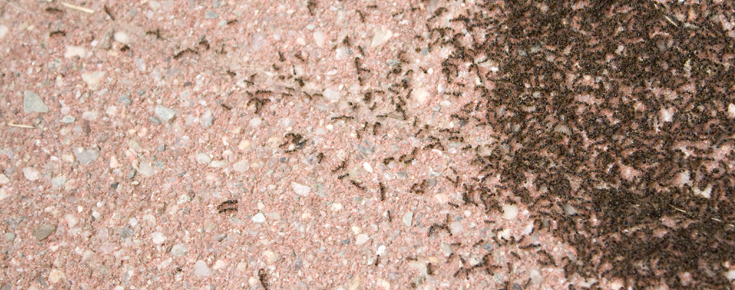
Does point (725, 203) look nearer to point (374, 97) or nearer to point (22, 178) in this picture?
point (374, 97)

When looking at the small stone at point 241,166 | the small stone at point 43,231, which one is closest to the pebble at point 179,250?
the small stone at point 241,166

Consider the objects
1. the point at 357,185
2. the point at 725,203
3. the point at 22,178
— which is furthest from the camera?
the point at 22,178

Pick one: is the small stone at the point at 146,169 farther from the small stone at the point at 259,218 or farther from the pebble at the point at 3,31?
the pebble at the point at 3,31

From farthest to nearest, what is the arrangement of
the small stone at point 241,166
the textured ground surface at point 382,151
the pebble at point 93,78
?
the pebble at point 93,78
the small stone at point 241,166
the textured ground surface at point 382,151

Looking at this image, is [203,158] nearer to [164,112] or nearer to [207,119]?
[207,119]

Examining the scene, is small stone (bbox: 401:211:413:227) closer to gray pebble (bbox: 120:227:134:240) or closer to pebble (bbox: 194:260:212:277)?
pebble (bbox: 194:260:212:277)

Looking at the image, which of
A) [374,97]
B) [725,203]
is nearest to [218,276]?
[374,97]
